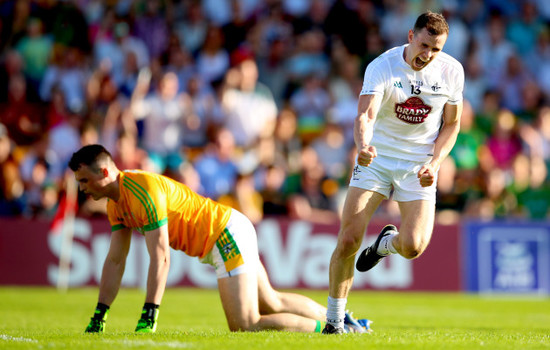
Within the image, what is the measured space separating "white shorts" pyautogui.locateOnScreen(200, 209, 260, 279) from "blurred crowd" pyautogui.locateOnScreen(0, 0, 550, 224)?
7.48m

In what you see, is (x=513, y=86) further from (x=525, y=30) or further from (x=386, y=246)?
(x=386, y=246)

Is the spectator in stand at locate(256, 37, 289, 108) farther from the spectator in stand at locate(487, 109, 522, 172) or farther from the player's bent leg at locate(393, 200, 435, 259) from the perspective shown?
the player's bent leg at locate(393, 200, 435, 259)

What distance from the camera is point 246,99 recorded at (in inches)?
714

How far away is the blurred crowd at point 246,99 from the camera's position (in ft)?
55.5

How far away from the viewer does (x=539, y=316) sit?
40.8 feet

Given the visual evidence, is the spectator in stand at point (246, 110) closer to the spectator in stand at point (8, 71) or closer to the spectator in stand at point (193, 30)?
the spectator in stand at point (193, 30)

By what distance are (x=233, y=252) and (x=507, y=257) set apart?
9.69 meters

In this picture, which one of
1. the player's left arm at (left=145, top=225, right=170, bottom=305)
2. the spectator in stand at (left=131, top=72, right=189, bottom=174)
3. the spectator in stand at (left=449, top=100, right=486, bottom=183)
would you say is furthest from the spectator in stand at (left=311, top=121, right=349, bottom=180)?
the player's left arm at (left=145, top=225, right=170, bottom=305)

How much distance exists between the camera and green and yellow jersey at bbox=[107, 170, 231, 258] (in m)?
8.00

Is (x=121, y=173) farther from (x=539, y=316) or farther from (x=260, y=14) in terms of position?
(x=260, y=14)

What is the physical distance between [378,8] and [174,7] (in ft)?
16.7

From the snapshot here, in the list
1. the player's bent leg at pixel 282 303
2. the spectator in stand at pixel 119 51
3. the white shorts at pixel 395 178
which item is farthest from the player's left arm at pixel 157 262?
the spectator in stand at pixel 119 51

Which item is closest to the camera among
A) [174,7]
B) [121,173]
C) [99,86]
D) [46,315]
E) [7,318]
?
[121,173]

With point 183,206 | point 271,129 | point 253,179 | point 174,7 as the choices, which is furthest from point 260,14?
point 183,206
